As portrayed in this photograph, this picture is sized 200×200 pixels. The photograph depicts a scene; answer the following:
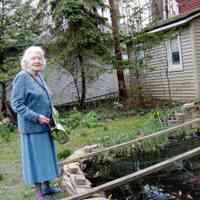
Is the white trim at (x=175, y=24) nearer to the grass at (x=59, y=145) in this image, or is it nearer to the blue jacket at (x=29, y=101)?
the grass at (x=59, y=145)

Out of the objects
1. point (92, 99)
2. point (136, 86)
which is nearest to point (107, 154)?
point (136, 86)

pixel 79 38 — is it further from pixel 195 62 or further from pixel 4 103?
pixel 195 62

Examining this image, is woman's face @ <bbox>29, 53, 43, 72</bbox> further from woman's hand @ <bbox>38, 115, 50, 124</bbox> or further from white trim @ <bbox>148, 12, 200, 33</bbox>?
white trim @ <bbox>148, 12, 200, 33</bbox>

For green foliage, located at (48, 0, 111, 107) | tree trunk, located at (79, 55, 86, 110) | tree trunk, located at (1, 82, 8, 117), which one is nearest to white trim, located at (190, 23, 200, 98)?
green foliage, located at (48, 0, 111, 107)

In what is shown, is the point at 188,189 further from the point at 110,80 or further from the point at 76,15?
the point at 110,80

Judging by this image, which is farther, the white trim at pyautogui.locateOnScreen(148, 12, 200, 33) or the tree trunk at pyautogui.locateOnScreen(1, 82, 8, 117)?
the tree trunk at pyautogui.locateOnScreen(1, 82, 8, 117)

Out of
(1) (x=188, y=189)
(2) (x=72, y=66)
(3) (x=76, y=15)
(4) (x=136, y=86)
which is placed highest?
(3) (x=76, y=15)

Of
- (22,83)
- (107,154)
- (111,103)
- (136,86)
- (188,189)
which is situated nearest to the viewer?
(22,83)

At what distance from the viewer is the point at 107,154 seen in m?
6.23

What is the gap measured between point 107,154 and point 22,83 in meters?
2.75

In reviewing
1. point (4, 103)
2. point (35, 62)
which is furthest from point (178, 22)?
point (35, 62)

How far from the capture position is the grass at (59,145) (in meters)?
4.97

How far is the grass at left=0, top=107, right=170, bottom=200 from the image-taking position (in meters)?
4.97

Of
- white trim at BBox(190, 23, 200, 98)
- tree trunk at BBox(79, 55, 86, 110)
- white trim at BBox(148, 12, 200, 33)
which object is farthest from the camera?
tree trunk at BBox(79, 55, 86, 110)
